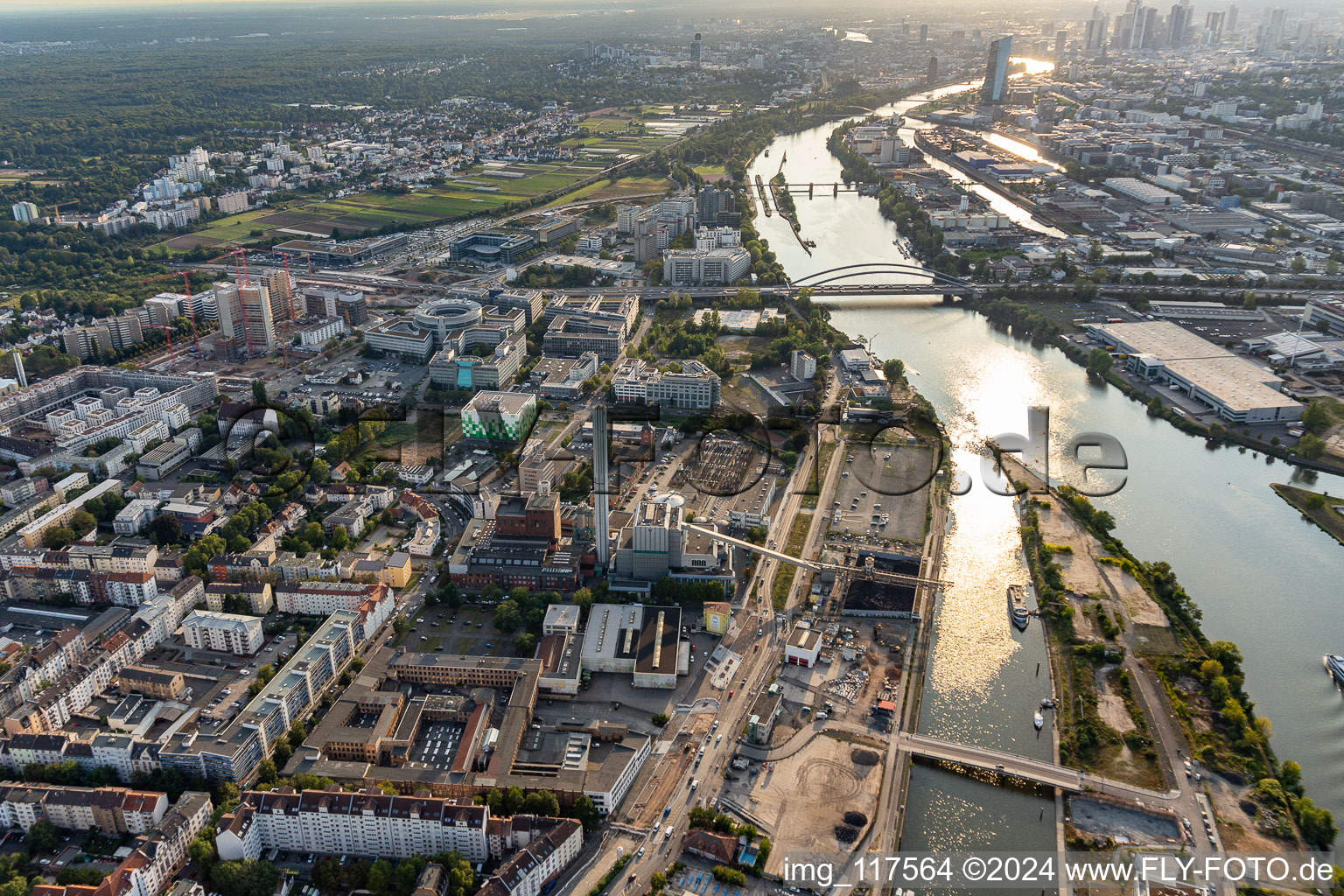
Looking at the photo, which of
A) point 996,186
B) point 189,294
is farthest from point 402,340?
point 996,186

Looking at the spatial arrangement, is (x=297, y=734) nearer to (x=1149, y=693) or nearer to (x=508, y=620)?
Answer: (x=508, y=620)

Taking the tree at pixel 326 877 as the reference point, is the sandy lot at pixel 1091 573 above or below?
above

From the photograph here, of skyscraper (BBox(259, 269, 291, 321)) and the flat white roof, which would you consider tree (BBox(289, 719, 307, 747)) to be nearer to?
skyscraper (BBox(259, 269, 291, 321))

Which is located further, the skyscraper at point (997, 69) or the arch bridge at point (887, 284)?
the skyscraper at point (997, 69)

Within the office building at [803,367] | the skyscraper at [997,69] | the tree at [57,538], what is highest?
the skyscraper at [997,69]

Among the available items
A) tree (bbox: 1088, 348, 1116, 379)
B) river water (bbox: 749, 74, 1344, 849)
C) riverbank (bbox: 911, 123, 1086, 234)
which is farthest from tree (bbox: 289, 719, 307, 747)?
riverbank (bbox: 911, 123, 1086, 234)

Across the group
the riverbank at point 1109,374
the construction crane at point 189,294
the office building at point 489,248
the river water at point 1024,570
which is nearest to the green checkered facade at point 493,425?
the river water at point 1024,570

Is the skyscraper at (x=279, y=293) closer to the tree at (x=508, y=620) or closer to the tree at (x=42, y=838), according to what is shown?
the tree at (x=508, y=620)
